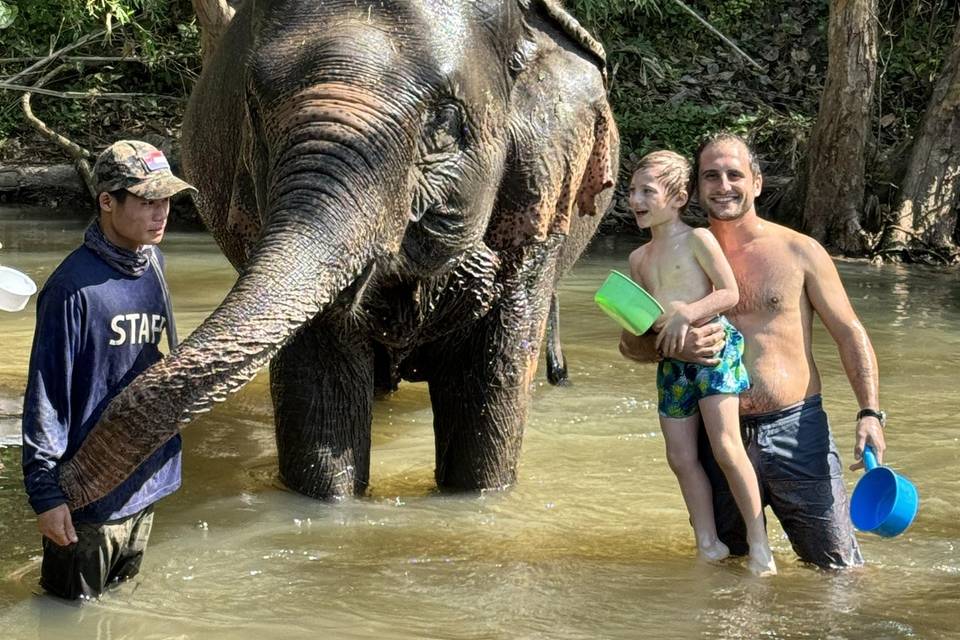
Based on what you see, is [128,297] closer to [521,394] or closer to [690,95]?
[521,394]

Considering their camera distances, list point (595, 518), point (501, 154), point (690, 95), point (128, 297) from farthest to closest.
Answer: point (690, 95) < point (595, 518) < point (501, 154) < point (128, 297)

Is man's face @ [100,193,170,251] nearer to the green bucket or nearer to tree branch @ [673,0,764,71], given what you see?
the green bucket

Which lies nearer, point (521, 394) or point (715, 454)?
point (715, 454)

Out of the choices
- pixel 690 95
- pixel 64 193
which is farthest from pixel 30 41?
pixel 690 95

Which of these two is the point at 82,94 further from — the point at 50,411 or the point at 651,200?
the point at 50,411

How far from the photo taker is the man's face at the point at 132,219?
3963 mm

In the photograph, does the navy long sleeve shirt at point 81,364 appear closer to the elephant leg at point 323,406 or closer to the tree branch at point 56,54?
the elephant leg at point 323,406

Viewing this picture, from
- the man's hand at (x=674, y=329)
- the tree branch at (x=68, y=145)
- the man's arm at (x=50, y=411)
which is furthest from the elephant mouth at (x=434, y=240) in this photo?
the tree branch at (x=68, y=145)

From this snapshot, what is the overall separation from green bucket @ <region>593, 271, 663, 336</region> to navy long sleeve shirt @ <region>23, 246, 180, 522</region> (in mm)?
1340

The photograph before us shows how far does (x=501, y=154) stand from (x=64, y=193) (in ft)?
43.5

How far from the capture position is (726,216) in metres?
4.64

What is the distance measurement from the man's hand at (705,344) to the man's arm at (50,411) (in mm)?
1766

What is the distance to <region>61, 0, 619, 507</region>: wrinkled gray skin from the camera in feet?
12.9

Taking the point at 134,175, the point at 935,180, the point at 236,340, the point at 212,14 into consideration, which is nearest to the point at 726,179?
the point at 236,340
